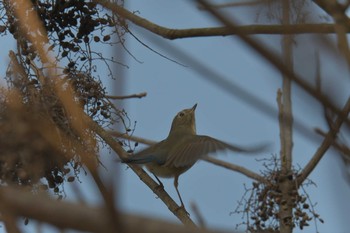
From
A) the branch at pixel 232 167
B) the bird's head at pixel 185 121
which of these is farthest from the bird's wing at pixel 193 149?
the bird's head at pixel 185 121

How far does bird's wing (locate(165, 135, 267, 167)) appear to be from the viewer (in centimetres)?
437

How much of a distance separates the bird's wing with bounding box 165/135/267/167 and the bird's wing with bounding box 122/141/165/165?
0.29 feet

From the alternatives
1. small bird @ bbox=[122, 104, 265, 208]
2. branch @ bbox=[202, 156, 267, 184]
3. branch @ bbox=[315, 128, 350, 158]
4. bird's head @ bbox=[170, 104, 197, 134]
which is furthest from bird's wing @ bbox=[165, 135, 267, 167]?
branch @ bbox=[315, 128, 350, 158]

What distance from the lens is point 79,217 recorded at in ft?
2.55

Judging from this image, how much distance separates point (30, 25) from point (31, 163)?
3.99 feet

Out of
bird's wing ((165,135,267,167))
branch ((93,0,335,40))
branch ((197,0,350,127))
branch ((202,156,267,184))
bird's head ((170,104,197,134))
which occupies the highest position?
bird's head ((170,104,197,134))

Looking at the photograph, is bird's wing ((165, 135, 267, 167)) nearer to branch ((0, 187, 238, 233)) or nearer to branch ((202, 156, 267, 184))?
branch ((202, 156, 267, 184))

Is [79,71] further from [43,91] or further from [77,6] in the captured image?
[43,91]

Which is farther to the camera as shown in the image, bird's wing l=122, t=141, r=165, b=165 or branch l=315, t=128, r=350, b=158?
bird's wing l=122, t=141, r=165, b=165

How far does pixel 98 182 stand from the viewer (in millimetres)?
1203

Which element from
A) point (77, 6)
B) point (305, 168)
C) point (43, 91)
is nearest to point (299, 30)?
point (43, 91)

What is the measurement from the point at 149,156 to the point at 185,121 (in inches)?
56.0

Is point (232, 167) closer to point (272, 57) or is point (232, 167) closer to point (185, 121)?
point (185, 121)

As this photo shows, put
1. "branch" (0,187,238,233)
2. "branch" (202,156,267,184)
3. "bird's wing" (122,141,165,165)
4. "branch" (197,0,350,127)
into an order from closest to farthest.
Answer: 1. "branch" (0,187,238,233)
2. "branch" (197,0,350,127)
3. "bird's wing" (122,141,165,165)
4. "branch" (202,156,267,184)
